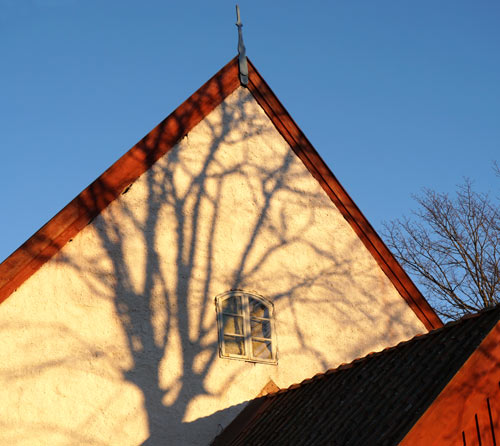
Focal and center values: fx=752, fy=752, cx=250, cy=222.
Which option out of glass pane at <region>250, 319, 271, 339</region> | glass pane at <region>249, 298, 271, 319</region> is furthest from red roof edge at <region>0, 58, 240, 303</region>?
glass pane at <region>250, 319, 271, 339</region>

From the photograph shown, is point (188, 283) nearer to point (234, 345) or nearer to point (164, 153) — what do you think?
point (234, 345)

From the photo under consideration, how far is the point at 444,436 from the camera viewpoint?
23.2ft

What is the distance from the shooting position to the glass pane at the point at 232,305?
35.7 feet

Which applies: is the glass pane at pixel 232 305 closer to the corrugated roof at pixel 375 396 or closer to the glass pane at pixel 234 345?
the glass pane at pixel 234 345

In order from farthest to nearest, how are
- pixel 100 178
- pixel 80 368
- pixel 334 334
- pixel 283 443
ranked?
pixel 334 334 → pixel 100 178 → pixel 80 368 → pixel 283 443

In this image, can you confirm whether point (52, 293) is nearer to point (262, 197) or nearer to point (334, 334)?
point (262, 197)

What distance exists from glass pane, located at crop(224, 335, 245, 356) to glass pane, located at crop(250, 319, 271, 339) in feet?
0.88

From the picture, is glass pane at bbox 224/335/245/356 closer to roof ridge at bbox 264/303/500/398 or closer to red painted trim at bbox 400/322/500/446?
roof ridge at bbox 264/303/500/398

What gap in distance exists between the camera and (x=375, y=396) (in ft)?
25.6

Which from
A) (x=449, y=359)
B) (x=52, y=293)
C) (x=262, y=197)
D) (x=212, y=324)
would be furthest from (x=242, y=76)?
(x=449, y=359)

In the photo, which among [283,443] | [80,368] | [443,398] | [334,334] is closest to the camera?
[443,398]

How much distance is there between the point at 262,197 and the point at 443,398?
5.43m

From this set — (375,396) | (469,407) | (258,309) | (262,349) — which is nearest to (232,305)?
(258,309)

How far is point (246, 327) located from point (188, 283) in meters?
1.13
